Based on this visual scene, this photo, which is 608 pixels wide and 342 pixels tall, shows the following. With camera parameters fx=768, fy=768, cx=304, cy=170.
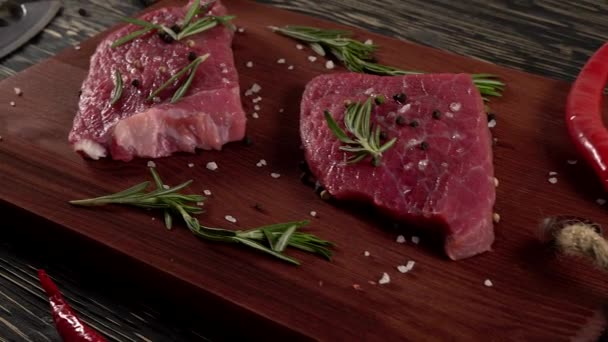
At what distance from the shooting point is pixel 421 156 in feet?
8.16

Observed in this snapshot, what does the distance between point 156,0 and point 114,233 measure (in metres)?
1.73

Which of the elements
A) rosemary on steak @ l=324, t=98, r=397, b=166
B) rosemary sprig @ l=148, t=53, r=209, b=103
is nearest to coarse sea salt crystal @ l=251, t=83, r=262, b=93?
rosemary sprig @ l=148, t=53, r=209, b=103

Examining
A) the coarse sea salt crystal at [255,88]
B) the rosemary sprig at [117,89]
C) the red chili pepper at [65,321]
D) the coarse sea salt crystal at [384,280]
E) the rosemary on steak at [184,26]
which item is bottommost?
the red chili pepper at [65,321]

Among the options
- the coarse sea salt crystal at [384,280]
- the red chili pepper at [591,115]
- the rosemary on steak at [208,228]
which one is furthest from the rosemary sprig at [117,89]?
the red chili pepper at [591,115]

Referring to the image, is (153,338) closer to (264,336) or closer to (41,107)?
(264,336)

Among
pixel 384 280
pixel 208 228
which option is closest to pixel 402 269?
pixel 384 280

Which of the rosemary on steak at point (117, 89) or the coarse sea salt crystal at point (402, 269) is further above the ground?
the rosemary on steak at point (117, 89)

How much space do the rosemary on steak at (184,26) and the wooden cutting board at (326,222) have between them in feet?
0.85

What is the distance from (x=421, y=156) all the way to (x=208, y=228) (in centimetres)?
72

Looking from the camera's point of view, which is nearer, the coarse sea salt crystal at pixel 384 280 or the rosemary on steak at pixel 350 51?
the coarse sea salt crystal at pixel 384 280

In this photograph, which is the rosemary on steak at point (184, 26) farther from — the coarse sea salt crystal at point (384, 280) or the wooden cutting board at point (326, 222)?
the coarse sea salt crystal at point (384, 280)

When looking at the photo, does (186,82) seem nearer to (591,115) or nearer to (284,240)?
(284,240)

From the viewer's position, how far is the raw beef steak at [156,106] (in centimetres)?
272

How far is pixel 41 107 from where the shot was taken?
3027 millimetres
